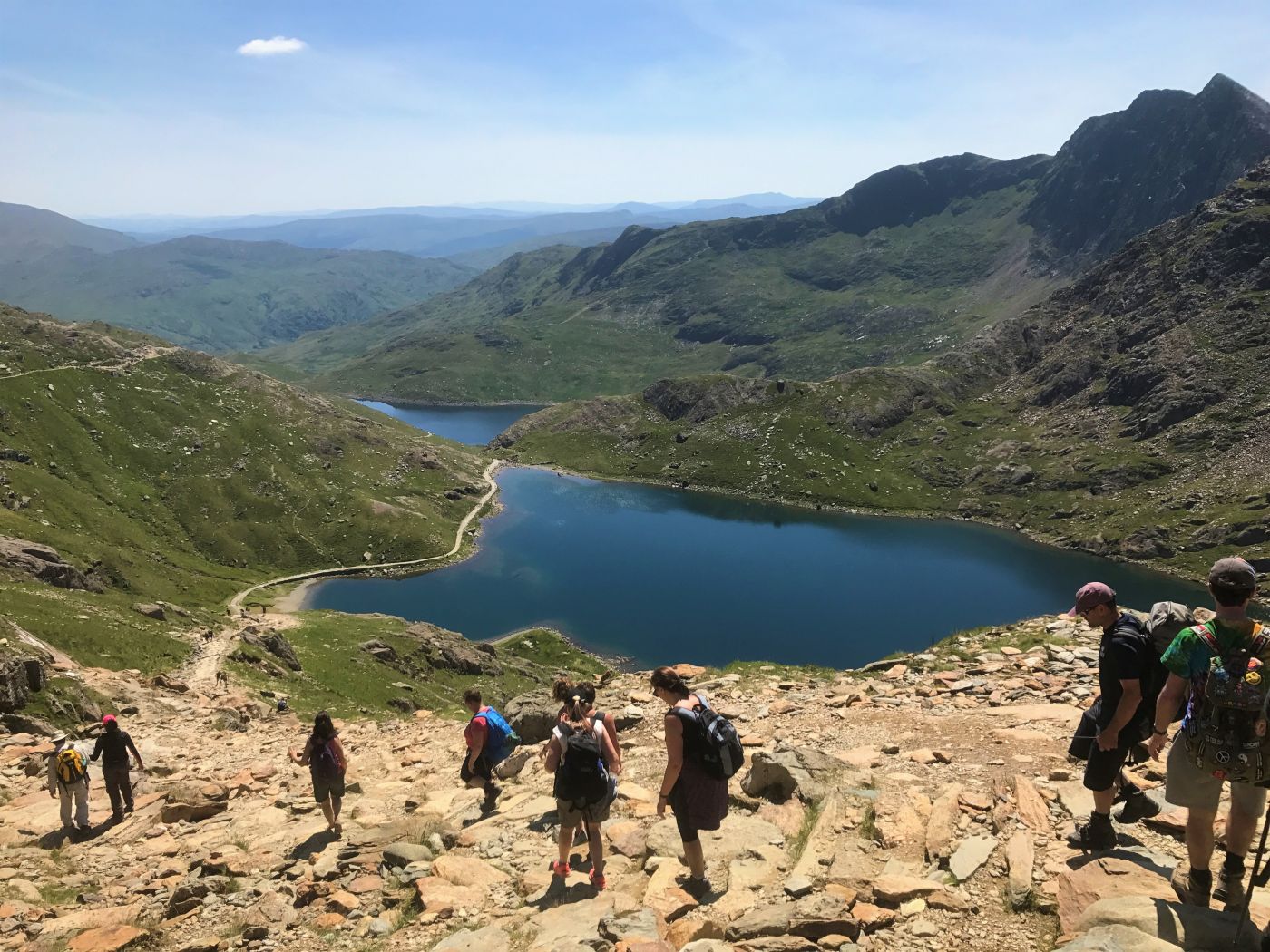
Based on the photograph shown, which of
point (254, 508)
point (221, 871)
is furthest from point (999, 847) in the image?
point (254, 508)

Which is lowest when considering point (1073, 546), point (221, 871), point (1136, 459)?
point (1073, 546)

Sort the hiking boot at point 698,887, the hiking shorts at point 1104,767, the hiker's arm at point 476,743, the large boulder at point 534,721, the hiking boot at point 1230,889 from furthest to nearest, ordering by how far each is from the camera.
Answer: the large boulder at point 534,721 < the hiker's arm at point 476,743 < the hiking boot at point 698,887 < the hiking shorts at point 1104,767 < the hiking boot at point 1230,889

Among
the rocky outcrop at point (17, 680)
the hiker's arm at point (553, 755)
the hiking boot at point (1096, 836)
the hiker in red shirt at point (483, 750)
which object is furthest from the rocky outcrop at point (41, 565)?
the hiking boot at point (1096, 836)

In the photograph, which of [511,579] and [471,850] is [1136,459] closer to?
[511,579]

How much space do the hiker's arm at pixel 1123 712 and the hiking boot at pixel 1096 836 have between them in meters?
1.39

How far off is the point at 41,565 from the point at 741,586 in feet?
355

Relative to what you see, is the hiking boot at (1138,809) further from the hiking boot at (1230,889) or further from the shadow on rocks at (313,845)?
the shadow on rocks at (313,845)

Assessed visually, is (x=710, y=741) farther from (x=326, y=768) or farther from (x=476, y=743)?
(x=326, y=768)

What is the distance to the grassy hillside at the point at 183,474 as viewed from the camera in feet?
363

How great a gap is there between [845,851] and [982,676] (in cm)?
1436

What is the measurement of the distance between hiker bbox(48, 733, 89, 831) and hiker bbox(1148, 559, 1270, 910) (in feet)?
84.4

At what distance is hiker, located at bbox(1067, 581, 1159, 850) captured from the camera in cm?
1097

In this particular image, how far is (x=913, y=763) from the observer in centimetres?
1761

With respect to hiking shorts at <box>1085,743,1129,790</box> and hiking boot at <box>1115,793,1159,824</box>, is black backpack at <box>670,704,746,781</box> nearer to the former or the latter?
hiking shorts at <box>1085,743,1129,790</box>
